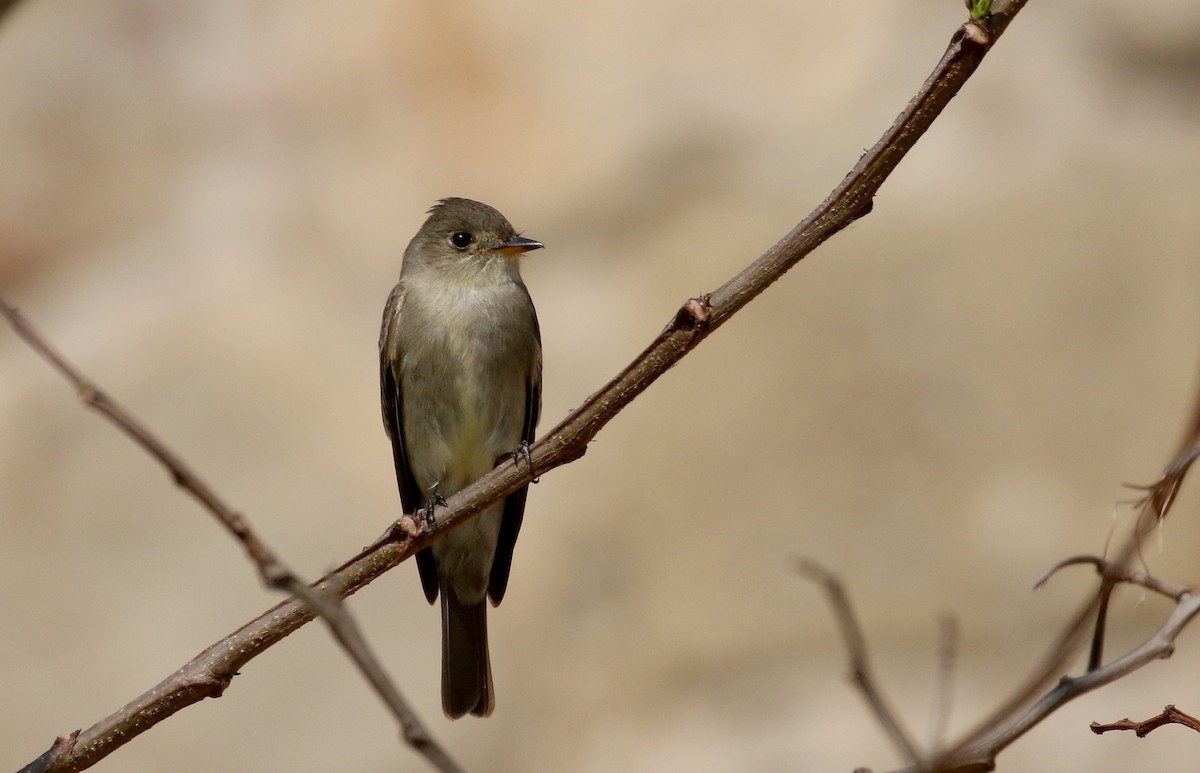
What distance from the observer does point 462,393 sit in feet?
14.5

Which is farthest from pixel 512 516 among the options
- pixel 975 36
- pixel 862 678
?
pixel 862 678

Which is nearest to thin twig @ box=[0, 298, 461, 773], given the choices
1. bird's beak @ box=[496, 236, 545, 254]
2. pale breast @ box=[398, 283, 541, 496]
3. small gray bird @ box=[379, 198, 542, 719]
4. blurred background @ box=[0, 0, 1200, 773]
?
small gray bird @ box=[379, 198, 542, 719]

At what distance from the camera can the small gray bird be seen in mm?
4449

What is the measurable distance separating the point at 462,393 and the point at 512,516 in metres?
0.57

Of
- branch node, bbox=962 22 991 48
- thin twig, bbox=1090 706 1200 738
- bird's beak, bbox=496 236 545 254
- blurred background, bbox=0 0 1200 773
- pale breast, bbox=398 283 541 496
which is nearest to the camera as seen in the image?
thin twig, bbox=1090 706 1200 738

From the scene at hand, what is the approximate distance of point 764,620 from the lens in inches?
249

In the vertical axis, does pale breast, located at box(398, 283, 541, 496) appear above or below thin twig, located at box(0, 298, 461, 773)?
above

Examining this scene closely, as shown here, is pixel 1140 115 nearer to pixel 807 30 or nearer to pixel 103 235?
pixel 807 30

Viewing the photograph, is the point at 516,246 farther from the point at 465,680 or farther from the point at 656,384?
the point at 656,384

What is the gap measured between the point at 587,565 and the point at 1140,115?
11.0 ft

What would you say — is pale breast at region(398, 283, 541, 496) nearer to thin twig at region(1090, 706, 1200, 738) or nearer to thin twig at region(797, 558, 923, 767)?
thin twig at region(1090, 706, 1200, 738)

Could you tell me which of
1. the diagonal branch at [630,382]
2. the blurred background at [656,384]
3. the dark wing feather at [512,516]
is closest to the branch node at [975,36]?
the diagonal branch at [630,382]

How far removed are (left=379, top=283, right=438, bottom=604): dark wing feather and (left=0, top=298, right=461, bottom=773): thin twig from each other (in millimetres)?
3389

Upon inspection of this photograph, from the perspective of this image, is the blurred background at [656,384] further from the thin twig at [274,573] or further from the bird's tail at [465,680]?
the thin twig at [274,573]
